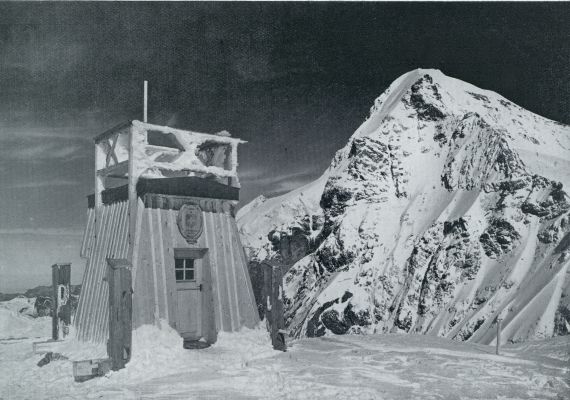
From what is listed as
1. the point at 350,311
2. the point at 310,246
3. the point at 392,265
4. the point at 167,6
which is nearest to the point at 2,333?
A: the point at 167,6

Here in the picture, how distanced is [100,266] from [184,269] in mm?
1906

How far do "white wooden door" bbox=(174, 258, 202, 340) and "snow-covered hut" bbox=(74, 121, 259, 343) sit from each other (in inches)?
0.8

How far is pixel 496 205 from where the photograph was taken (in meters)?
82.1

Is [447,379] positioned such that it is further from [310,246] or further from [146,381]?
[310,246]

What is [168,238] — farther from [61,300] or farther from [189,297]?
[61,300]

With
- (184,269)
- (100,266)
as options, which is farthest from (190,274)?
(100,266)

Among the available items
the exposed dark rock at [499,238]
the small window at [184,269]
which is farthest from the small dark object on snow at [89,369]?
the exposed dark rock at [499,238]

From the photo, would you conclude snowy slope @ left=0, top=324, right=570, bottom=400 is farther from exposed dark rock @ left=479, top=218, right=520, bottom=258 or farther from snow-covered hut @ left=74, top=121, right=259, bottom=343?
exposed dark rock @ left=479, top=218, right=520, bottom=258

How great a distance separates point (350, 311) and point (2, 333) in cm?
7621

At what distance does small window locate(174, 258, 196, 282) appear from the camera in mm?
10891

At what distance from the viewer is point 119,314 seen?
8.45m

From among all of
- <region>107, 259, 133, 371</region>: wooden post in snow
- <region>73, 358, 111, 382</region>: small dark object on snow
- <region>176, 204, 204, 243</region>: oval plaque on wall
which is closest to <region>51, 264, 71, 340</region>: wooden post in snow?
<region>176, 204, 204, 243</region>: oval plaque on wall

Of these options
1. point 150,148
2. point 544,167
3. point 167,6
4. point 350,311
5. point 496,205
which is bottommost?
point 350,311

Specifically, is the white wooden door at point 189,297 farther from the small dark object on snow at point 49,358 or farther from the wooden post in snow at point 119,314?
the small dark object on snow at point 49,358
